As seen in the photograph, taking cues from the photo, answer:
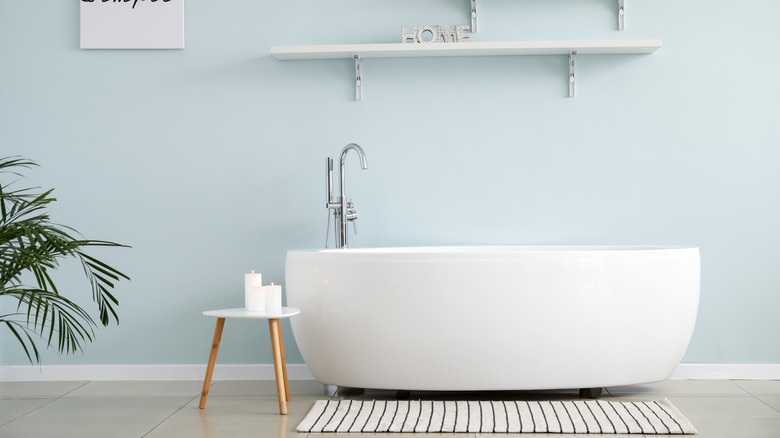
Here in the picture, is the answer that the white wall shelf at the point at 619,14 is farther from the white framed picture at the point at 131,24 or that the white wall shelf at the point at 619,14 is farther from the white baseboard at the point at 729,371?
the white baseboard at the point at 729,371

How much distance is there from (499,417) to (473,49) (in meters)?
1.51

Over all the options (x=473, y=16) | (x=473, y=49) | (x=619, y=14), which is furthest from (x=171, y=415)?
(x=619, y=14)

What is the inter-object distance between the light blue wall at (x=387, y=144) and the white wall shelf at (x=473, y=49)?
0.07 meters

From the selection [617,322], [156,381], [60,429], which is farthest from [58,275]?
[617,322]

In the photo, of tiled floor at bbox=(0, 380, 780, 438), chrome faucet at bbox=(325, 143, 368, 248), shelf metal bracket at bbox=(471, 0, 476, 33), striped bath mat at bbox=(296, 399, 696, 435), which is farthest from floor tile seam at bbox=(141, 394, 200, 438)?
shelf metal bracket at bbox=(471, 0, 476, 33)

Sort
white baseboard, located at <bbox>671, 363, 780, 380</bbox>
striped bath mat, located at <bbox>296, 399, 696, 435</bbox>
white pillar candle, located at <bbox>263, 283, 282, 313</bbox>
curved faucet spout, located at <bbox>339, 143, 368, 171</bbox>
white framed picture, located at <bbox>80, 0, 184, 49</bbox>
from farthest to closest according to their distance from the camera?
white framed picture, located at <bbox>80, 0, 184, 49</bbox> < white baseboard, located at <bbox>671, 363, 780, 380</bbox> < curved faucet spout, located at <bbox>339, 143, 368, 171</bbox> < white pillar candle, located at <bbox>263, 283, 282, 313</bbox> < striped bath mat, located at <bbox>296, 399, 696, 435</bbox>

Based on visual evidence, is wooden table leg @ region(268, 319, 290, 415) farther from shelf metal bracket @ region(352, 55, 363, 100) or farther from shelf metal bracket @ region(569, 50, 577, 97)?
shelf metal bracket @ region(569, 50, 577, 97)

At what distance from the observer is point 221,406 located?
A: 9.17ft

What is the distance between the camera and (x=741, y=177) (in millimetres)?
3309

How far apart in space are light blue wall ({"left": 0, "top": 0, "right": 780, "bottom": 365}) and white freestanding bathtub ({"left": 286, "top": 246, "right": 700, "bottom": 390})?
649 mm

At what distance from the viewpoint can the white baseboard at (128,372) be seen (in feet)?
11.0

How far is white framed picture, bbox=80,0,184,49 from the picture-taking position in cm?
340

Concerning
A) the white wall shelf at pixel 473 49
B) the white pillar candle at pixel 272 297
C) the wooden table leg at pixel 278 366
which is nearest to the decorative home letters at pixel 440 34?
the white wall shelf at pixel 473 49

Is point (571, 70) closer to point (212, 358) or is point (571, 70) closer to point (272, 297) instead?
point (272, 297)
